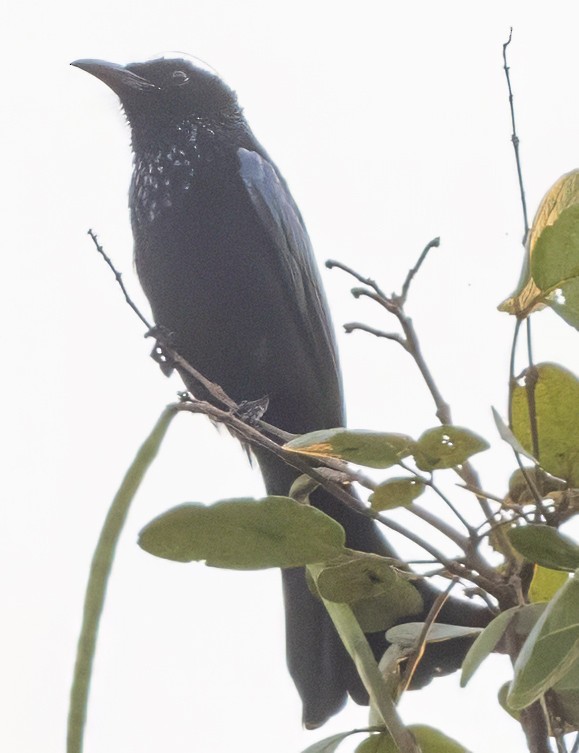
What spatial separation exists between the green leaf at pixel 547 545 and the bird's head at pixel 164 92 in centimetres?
319

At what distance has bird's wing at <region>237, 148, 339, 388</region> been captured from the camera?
3.52 m

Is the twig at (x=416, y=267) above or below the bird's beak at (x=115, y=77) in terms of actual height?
below

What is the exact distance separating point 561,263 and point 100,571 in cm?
54

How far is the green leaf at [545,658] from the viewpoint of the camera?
2.56ft

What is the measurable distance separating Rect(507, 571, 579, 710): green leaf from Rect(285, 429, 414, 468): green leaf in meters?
0.22

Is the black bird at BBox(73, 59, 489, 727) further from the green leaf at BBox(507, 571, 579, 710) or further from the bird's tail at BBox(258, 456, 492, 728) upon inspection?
the green leaf at BBox(507, 571, 579, 710)

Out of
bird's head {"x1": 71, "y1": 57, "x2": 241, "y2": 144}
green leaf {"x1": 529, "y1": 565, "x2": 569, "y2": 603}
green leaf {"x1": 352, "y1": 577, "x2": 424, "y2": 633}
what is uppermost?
bird's head {"x1": 71, "y1": 57, "x2": 241, "y2": 144}

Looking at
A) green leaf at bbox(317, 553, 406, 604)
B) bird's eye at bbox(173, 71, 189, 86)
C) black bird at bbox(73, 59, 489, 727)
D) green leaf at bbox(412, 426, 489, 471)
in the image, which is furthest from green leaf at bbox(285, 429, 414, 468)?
bird's eye at bbox(173, 71, 189, 86)

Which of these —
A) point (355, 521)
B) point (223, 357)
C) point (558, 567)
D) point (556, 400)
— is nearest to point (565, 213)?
point (556, 400)

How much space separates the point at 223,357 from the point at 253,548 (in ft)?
7.65

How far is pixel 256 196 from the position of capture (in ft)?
11.7

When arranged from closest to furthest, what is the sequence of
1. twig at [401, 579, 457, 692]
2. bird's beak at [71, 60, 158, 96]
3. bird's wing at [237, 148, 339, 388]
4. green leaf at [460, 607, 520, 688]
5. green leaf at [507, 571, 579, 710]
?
1. green leaf at [507, 571, 579, 710]
2. green leaf at [460, 607, 520, 688]
3. twig at [401, 579, 457, 692]
4. bird's wing at [237, 148, 339, 388]
5. bird's beak at [71, 60, 158, 96]

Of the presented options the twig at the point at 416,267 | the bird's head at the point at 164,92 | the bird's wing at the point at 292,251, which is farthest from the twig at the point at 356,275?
the bird's head at the point at 164,92

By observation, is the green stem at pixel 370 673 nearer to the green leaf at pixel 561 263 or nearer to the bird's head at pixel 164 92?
the green leaf at pixel 561 263
